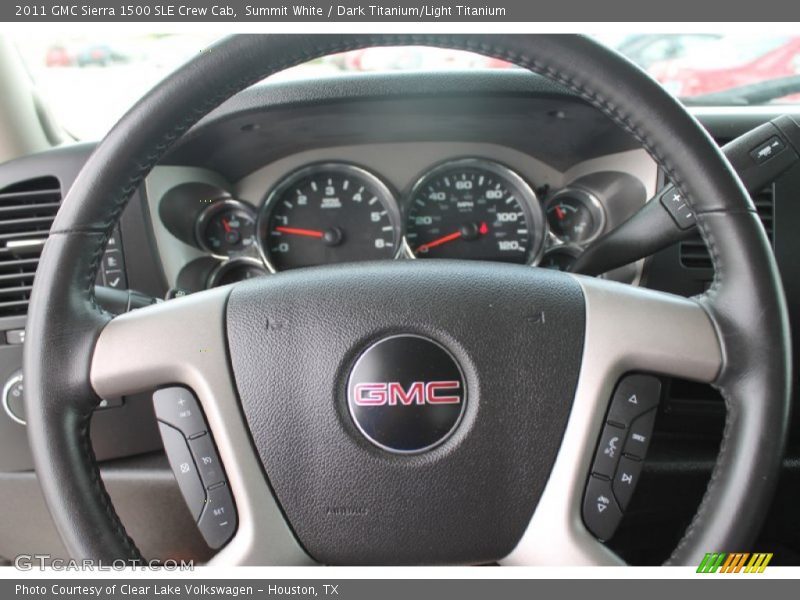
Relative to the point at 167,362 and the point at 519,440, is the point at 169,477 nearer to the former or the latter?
the point at 167,362

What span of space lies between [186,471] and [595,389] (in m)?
0.54

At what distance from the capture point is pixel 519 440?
0.91 metres

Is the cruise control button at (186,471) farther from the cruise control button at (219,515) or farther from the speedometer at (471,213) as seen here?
the speedometer at (471,213)

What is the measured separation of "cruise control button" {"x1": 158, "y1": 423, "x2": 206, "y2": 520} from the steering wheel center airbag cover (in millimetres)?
91

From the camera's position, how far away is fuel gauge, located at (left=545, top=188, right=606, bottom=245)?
6.16 ft

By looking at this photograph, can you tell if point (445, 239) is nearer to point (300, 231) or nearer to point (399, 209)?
point (399, 209)

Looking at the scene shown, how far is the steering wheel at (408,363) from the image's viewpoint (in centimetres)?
83

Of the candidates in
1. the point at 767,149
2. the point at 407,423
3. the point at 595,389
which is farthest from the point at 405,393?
the point at 767,149

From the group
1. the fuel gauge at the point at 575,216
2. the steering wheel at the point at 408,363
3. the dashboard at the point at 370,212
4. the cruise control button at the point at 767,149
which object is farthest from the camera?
the fuel gauge at the point at 575,216

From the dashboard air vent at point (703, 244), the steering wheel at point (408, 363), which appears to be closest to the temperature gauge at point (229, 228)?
the steering wheel at point (408, 363)

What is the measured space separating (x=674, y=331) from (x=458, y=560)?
1.35ft

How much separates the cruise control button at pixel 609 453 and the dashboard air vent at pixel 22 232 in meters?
1.23

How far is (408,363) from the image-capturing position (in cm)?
91

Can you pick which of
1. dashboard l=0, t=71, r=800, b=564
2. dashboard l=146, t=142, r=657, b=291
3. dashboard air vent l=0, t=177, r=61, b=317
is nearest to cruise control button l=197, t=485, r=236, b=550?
dashboard l=0, t=71, r=800, b=564
